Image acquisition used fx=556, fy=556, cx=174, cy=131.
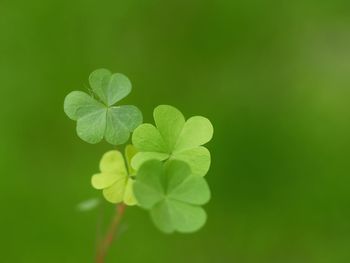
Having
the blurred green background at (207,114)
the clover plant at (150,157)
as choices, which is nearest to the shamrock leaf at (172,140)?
the clover plant at (150,157)

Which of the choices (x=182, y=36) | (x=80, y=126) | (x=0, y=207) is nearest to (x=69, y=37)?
(x=182, y=36)

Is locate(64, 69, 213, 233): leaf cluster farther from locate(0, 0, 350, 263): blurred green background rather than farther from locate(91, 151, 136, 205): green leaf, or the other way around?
locate(0, 0, 350, 263): blurred green background

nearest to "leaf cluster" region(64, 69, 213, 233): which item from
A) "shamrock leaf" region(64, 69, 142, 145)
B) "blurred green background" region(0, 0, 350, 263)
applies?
"shamrock leaf" region(64, 69, 142, 145)

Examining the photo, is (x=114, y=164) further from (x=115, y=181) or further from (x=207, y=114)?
(x=207, y=114)

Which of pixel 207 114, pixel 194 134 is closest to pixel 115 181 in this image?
pixel 194 134

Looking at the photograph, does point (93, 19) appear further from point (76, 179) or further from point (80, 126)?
point (80, 126)

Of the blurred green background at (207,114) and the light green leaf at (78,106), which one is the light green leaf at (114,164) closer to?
the light green leaf at (78,106)
